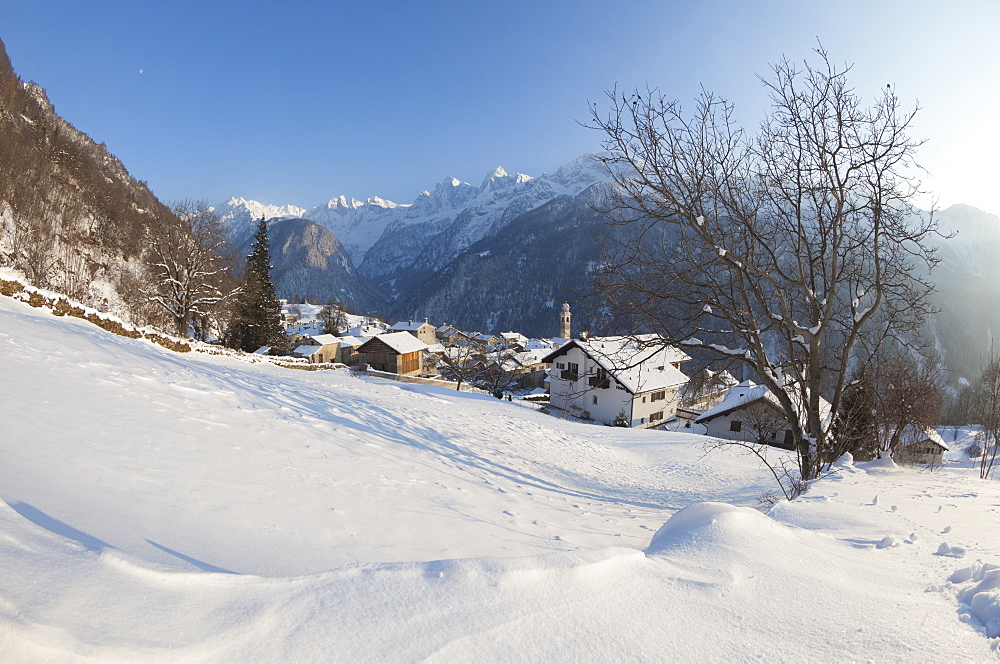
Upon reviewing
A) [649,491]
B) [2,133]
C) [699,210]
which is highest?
[2,133]

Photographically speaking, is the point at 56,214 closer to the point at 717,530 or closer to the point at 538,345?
the point at 717,530

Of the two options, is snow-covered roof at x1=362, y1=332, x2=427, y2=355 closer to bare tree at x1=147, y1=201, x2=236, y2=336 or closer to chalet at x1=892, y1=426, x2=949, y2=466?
bare tree at x1=147, y1=201, x2=236, y2=336

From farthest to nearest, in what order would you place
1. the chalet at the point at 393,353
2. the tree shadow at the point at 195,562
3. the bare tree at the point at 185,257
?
the chalet at the point at 393,353 < the bare tree at the point at 185,257 < the tree shadow at the point at 195,562

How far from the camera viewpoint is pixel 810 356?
6395mm

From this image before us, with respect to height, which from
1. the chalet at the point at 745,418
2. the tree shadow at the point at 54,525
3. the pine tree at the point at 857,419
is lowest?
the chalet at the point at 745,418

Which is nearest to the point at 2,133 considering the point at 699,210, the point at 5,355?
the point at 5,355

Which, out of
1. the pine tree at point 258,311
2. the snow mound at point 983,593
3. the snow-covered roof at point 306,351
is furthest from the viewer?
the snow-covered roof at point 306,351

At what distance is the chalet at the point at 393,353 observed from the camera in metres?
47.8

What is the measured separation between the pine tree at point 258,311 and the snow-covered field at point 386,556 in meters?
30.0

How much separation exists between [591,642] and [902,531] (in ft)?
12.0

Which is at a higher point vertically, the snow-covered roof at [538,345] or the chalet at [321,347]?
the snow-covered roof at [538,345]

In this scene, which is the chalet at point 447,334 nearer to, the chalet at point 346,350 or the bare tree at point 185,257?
the chalet at point 346,350

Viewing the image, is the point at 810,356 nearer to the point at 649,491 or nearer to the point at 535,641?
the point at 649,491

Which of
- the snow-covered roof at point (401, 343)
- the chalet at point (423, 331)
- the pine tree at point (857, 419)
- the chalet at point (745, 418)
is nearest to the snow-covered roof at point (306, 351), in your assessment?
the snow-covered roof at point (401, 343)
